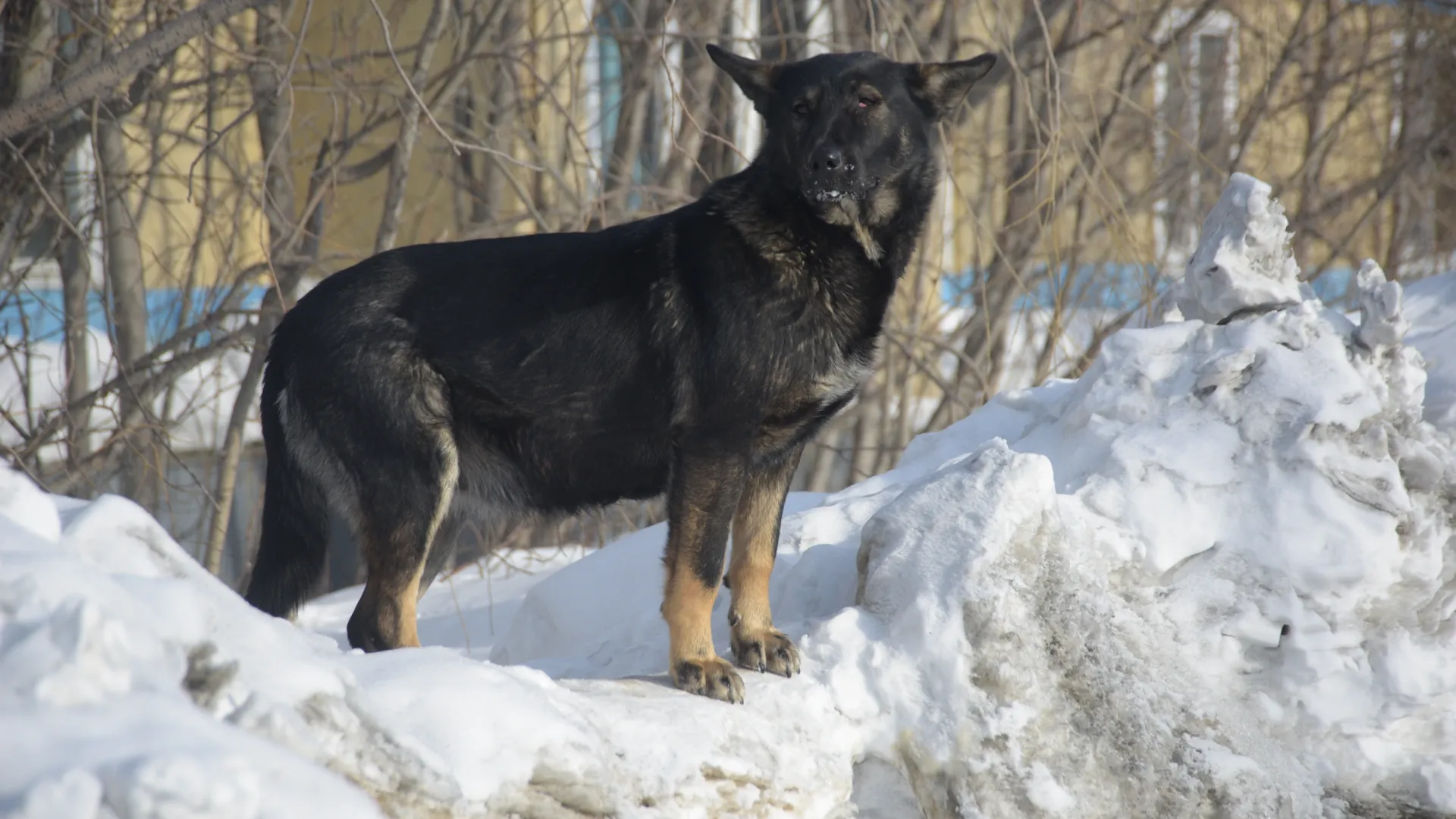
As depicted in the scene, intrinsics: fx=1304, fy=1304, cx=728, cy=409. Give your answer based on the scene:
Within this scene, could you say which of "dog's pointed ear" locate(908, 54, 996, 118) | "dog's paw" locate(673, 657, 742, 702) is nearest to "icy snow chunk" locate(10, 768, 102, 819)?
"dog's paw" locate(673, 657, 742, 702)

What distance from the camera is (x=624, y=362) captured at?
365 centimetres

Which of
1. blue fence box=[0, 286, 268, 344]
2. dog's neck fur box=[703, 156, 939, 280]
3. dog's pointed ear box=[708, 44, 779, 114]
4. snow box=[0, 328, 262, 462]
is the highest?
dog's pointed ear box=[708, 44, 779, 114]

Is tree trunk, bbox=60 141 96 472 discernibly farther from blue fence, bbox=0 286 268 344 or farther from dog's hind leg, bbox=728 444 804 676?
dog's hind leg, bbox=728 444 804 676

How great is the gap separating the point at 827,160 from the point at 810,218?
185 mm

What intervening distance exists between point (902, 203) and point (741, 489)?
99 centimetres

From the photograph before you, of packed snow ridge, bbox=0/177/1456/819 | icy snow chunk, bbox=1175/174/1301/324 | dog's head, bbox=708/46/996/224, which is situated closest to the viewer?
packed snow ridge, bbox=0/177/1456/819

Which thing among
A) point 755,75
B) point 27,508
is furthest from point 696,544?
point 27,508

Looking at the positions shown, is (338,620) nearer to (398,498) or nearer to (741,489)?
(398,498)

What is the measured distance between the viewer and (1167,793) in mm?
3236

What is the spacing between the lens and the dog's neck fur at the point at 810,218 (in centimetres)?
360

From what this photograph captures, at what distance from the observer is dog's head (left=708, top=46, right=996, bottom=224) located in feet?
11.8

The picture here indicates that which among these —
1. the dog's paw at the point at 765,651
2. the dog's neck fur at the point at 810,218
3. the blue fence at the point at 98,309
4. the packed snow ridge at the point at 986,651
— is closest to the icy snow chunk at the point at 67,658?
the packed snow ridge at the point at 986,651

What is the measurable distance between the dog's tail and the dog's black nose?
1.62 m

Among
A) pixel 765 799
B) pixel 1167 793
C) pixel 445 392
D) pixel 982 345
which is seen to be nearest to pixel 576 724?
pixel 765 799
